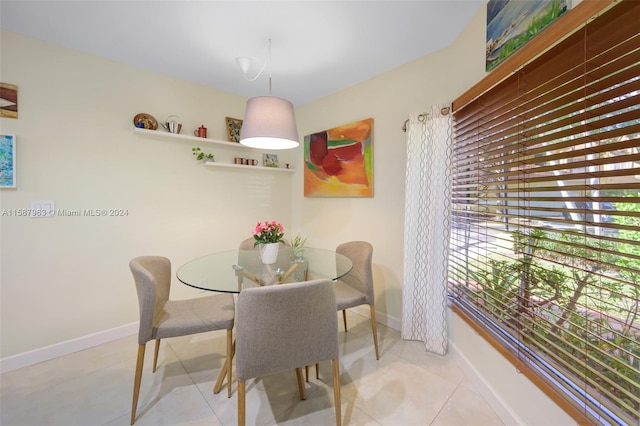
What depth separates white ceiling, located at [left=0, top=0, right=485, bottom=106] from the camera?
1.66 m

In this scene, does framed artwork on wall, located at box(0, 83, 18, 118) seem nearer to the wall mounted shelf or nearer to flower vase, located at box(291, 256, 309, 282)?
the wall mounted shelf

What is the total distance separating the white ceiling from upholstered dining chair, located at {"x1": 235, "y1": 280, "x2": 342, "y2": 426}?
1.79 m

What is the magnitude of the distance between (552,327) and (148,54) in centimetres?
336

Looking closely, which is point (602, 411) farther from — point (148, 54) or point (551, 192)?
point (148, 54)

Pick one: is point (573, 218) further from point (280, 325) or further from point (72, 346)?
point (72, 346)

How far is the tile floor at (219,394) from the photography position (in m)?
1.44

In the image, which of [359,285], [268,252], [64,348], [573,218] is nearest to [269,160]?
[268,252]

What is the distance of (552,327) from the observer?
114 cm

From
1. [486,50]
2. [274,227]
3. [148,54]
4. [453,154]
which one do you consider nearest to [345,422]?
[274,227]

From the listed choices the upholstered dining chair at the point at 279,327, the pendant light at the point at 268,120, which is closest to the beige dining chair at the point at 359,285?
the upholstered dining chair at the point at 279,327

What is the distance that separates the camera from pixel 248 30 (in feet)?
6.14

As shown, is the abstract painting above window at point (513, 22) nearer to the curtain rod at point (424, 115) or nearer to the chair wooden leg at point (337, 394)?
the curtain rod at point (424, 115)

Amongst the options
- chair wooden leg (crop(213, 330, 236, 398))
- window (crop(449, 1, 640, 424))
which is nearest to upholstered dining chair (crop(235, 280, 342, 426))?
chair wooden leg (crop(213, 330, 236, 398))

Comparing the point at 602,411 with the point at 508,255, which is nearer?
the point at 602,411
